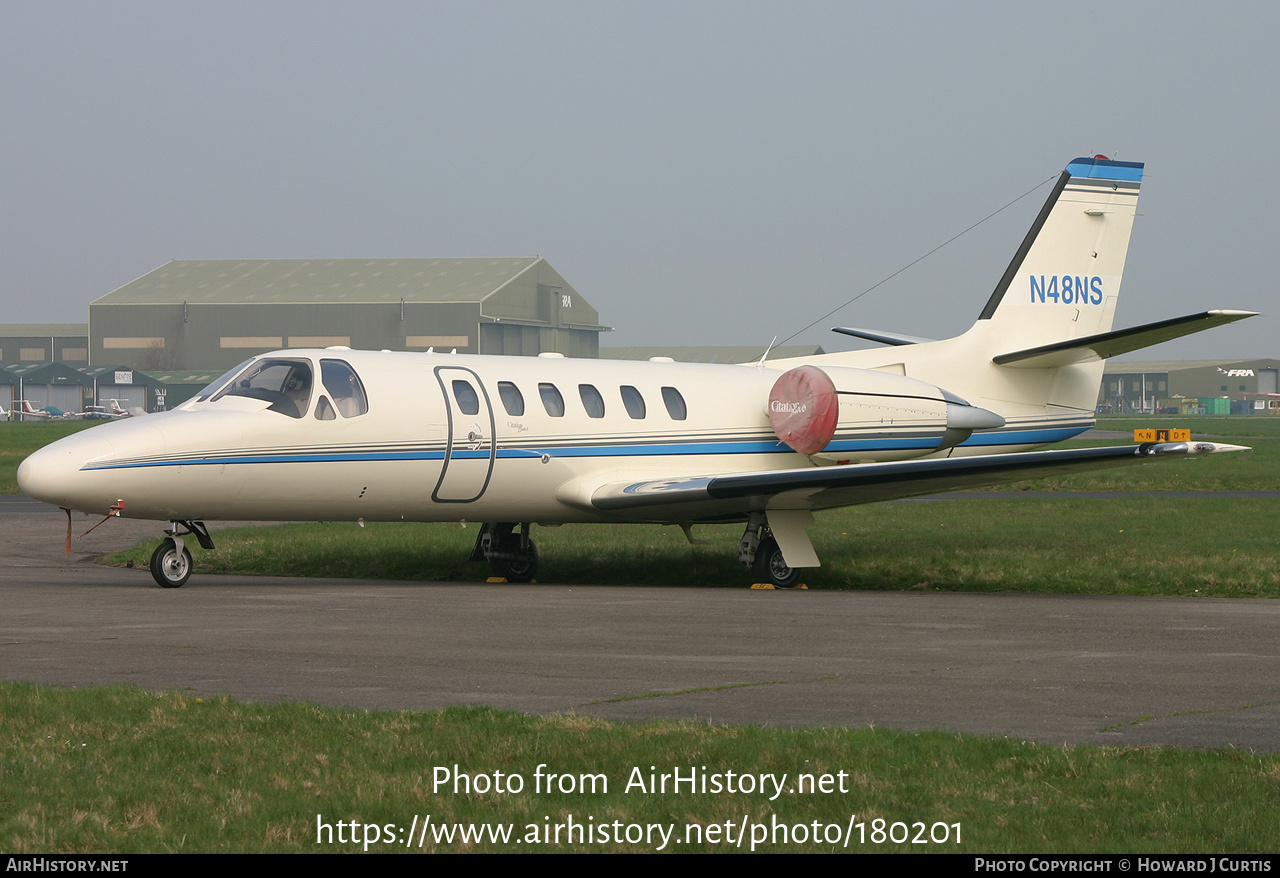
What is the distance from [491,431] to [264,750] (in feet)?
33.5

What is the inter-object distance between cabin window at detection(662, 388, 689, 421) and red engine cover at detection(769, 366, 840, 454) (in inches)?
53.9

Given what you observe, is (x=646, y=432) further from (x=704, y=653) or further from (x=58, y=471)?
(x=704, y=653)

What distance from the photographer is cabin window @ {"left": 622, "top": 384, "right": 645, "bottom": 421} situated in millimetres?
18734

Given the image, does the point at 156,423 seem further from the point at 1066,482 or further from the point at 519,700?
the point at 1066,482

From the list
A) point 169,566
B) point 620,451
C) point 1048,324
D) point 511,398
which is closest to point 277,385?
point 169,566

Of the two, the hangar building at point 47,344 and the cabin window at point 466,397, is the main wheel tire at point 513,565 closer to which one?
the cabin window at point 466,397

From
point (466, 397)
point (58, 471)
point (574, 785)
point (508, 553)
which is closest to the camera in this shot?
point (574, 785)

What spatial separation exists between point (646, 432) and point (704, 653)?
755 centimetres

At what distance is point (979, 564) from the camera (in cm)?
1859

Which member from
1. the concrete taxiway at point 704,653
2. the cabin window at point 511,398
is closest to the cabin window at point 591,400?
the cabin window at point 511,398

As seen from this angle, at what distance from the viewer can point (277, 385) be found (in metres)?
16.3

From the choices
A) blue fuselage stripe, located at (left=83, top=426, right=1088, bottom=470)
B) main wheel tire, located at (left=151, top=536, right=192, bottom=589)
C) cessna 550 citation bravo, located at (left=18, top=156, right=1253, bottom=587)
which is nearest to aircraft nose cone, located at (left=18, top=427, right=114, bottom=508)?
cessna 550 citation bravo, located at (left=18, top=156, right=1253, bottom=587)

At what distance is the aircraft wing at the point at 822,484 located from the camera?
16.8 meters

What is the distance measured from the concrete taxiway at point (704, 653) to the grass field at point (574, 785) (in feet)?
2.90
